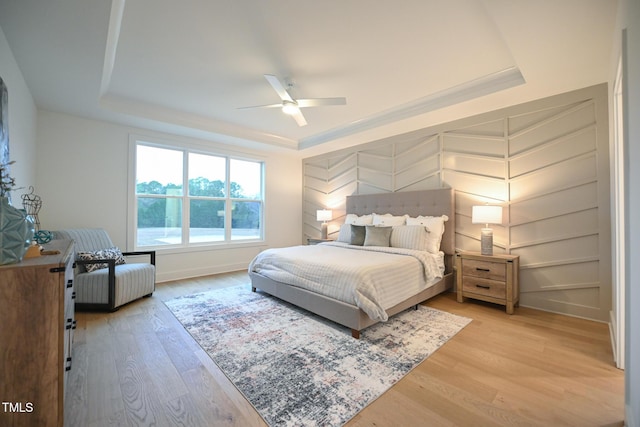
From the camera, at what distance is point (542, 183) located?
313cm

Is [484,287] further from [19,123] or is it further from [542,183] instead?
[19,123]

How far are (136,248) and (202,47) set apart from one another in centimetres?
337

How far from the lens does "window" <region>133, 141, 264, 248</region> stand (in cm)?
441

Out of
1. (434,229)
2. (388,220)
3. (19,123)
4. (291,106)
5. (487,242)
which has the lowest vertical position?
(487,242)

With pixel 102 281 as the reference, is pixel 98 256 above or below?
above

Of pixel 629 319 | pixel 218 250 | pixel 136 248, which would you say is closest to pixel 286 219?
pixel 218 250

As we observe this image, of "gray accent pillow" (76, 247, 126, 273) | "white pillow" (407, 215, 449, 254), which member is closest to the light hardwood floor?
"gray accent pillow" (76, 247, 126, 273)

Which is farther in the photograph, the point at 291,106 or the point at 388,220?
the point at 388,220

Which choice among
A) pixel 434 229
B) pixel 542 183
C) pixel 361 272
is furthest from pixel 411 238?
pixel 542 183

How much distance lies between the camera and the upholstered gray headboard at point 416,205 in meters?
3.78

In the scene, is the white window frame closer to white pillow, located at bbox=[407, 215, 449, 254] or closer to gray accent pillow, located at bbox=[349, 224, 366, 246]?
gray accent pillow, located at bbox=[349, 224, 366, 246]

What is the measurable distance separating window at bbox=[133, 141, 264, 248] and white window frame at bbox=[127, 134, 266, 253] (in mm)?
18

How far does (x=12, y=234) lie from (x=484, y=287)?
4055 millimetres

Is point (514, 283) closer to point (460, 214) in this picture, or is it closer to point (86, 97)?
point (460, 214)
